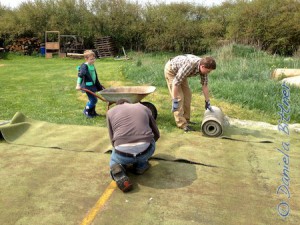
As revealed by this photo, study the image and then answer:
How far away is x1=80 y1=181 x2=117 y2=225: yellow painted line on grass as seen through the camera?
269 centimetres

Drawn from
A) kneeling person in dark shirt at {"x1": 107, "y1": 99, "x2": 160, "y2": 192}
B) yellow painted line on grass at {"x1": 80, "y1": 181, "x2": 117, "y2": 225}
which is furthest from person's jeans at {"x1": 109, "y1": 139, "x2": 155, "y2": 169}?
yellow painted line on grass at {"x1": 80, "y1": 181, "x2": 117, "y2": 225}

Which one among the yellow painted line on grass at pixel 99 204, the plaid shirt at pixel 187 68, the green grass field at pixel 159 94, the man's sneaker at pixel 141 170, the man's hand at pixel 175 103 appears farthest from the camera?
the green grass field at pixel 159 94

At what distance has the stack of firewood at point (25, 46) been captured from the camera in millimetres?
19859

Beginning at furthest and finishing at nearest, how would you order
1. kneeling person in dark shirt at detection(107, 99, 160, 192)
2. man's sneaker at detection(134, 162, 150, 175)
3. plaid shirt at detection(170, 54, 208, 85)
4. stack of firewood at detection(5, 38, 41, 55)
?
stack of firewood at detection(5, 38, 41, 55)
plaid shirt at detection(170, 54, 208, 85)
man's sneaker at detection(134, 162, 150, 175)
kneeling person in dark shirt at detection(107, 99, 160, 192)

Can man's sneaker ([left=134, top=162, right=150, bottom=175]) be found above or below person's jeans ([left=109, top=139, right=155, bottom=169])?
below

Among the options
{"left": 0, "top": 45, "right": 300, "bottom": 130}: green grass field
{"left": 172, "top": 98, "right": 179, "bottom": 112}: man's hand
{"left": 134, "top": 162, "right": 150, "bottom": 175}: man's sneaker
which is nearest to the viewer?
{"left": 134, "top": 162, "right": 150, "bottom": 175}: man's sneaker

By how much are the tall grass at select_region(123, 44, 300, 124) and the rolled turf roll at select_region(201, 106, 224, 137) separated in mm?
1503

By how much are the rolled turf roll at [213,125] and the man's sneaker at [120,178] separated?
2.03m

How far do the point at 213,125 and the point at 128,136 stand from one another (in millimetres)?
1983

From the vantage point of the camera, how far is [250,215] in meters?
2.81

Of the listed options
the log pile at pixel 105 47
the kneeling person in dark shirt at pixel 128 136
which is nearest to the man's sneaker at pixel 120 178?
the kneeling person in dark shirt at pixel 128 136

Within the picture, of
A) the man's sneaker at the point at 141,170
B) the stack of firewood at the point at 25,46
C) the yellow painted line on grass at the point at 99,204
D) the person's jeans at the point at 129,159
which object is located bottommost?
the yellow painted line on grass at the point at 99,204

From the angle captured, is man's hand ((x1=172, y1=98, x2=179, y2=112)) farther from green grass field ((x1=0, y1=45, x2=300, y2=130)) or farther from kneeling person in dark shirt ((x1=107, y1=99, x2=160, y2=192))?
kneeling person in dark shirt ((x1=107, y1=99, x2=160, y2=192))

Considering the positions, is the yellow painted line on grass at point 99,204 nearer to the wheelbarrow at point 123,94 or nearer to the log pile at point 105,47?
the wheelbarrow at point 123,94
